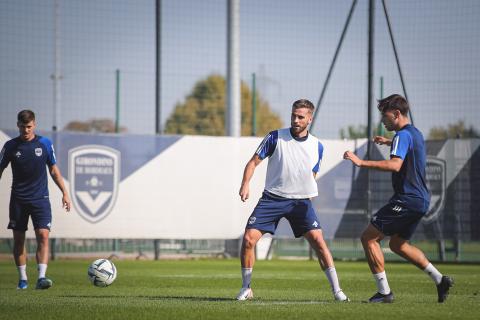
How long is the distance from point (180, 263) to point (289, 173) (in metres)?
10.8

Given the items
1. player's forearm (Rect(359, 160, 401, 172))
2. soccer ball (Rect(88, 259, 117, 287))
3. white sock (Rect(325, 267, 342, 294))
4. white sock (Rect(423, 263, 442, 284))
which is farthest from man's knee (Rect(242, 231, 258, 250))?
soccer ball (Rect(88, 259, 117, 287))

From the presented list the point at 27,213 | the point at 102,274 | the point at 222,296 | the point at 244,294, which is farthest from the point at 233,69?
the point at 244,294

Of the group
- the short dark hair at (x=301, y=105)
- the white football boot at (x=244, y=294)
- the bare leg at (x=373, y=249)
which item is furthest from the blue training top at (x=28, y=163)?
the bare leg at (x=373, y=249)

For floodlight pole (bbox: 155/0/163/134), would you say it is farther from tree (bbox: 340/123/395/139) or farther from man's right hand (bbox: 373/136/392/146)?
man's right hand (bbox: 373/136/392/146)

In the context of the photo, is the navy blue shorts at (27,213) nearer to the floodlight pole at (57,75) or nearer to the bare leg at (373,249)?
the bare leg at (373,249)

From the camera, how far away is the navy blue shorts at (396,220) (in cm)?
962

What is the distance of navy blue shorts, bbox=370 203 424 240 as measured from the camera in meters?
9.62

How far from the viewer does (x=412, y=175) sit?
9.59 m

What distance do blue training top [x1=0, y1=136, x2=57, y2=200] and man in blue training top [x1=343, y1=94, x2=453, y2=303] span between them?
491cm

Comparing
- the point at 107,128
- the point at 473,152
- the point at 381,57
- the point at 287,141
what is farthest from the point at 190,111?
the point at 287,141

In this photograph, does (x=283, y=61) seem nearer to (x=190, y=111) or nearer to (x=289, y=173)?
(x=190, y=111)

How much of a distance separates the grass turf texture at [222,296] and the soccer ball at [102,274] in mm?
128

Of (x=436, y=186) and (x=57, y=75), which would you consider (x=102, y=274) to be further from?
(x=436, y=186)

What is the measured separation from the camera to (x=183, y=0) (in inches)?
909
